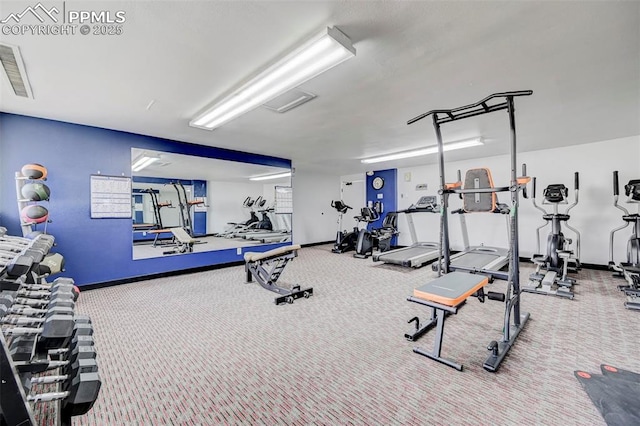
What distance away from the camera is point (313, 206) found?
9094mm

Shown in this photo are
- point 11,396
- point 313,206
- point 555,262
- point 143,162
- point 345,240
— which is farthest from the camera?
point 313,206

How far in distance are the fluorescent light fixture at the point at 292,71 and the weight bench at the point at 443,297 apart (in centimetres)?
197

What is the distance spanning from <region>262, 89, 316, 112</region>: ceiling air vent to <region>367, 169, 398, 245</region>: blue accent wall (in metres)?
5.73

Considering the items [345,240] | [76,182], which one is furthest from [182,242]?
[345,240]

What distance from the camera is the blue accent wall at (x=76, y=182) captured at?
3.53m

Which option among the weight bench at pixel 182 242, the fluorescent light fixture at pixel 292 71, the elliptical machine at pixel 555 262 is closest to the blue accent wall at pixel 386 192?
the elliptical machine at pixel 555 262

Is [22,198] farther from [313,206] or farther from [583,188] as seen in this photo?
[583,188]

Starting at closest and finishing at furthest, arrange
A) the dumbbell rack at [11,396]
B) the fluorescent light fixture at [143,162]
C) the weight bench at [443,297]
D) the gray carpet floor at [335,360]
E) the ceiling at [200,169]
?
the dumbbell rack at [11,396] → the gray carpet floor at [335,360] → the weight bench at [443,297] → the fluorescent light fixture at [143,162] → the ceiling at [200,169]

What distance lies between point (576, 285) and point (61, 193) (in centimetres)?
790

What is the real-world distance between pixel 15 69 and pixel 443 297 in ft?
13.6

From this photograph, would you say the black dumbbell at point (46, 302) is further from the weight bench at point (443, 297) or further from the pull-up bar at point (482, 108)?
the pull-up bar at point (482, 108)

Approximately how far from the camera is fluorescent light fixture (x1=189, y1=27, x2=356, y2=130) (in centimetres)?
187

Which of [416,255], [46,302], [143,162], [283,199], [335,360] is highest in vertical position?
[143,162]

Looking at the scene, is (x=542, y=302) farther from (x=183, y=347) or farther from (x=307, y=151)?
(x=307, y=151)
